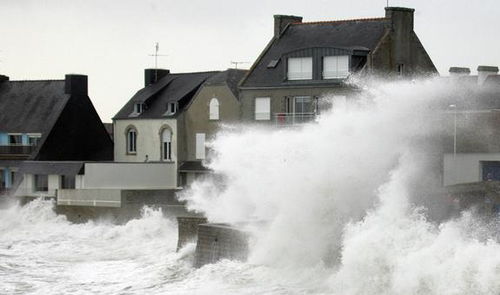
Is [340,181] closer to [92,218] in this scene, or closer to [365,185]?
[365,185]

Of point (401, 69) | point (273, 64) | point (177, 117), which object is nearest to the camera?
point (401, 69)

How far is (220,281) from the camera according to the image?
1241 inches

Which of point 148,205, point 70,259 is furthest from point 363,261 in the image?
point 148,205

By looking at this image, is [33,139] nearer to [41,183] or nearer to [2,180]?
[2,180]

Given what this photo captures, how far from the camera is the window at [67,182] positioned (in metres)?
55.9

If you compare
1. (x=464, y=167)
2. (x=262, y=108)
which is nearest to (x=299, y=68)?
(x=262, y=108)

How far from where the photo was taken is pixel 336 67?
157 feet

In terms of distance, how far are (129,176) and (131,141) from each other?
21.7 feet

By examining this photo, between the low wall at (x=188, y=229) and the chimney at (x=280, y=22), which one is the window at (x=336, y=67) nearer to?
the chimney at (x=280, y=22)

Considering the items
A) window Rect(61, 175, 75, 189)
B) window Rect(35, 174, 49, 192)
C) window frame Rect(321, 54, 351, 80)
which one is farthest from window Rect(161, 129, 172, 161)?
window frame Rect(321, 54, 351, 80)

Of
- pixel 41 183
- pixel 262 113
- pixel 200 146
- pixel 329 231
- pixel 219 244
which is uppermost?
pixel 262 113

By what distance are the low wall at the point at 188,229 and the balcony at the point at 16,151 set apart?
22517 millimetres

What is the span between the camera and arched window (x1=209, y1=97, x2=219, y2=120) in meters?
54.6

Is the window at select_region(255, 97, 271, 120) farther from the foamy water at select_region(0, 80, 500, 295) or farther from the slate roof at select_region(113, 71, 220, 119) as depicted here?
the foamy water at select_region(0, 80, 500, 295)
